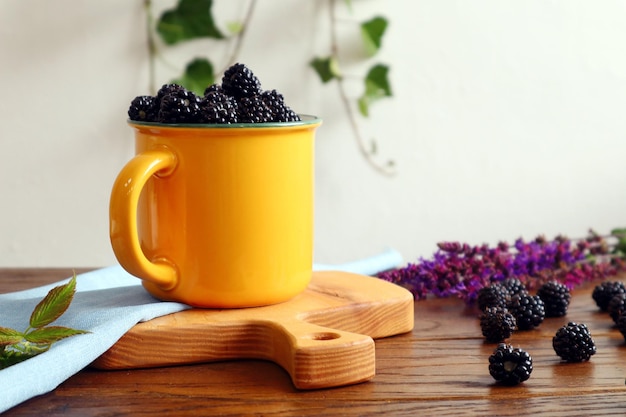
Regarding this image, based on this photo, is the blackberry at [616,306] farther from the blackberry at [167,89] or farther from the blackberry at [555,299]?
the blackberry at [167,89]

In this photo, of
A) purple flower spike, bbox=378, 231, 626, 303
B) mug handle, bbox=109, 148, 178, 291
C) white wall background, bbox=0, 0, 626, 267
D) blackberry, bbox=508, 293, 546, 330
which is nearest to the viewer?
mug handle, bbox=109, 148, 178, 291

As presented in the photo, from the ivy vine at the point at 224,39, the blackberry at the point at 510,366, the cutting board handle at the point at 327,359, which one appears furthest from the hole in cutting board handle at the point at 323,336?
the ivy vine at the point at 224,39

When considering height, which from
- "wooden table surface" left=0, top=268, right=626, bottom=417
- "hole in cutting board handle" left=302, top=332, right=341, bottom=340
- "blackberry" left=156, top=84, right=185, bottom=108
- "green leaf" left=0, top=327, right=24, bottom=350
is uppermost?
"blackberry" left=156, top=84, right=185, bottom=108

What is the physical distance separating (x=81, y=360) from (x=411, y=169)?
1273mm

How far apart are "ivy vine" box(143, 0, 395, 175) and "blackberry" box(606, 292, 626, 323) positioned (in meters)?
0.98

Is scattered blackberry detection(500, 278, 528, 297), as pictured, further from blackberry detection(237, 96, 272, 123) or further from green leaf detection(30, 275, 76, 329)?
green leaf detection(30, 275, 76, 329)

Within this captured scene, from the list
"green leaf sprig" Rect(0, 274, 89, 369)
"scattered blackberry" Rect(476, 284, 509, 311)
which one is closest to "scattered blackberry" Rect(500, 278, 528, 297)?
"scattered blackberry" Rect(476, 284, 509, 311)

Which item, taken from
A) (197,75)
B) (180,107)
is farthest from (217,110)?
(197,75)

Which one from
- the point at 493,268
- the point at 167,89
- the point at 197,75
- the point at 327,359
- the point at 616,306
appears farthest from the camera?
the point at 197,75

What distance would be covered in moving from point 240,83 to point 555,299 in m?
0.42

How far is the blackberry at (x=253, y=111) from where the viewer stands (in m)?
0.72

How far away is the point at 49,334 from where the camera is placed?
64 centimetres

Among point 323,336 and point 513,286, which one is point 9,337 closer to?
point 323,336

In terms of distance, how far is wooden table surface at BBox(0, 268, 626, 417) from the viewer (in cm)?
59
